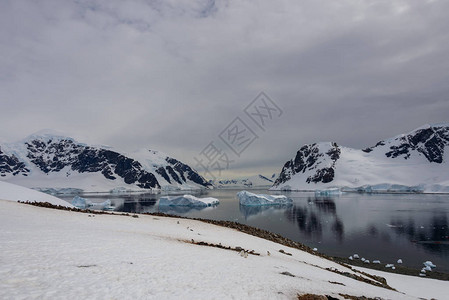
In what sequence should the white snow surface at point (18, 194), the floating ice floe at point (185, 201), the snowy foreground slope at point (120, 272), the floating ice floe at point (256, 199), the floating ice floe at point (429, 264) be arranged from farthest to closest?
1. the floating ice floe at point (185, 201)
2. the floating ice floe at point (256, 199)
3. the floating ice floe at point (429, 264)
4. the white snow surface at point (18, 194)
5. the snowy foreground slope at point (120, 272)

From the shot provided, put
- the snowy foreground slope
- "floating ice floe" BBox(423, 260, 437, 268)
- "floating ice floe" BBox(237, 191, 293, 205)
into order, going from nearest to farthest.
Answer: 1. the snowy foreground slope
2. "floating ice floe" BBox(423, 260, 437, 268)
3. "floating ice floe" BBox(237, 191, 293, 205)

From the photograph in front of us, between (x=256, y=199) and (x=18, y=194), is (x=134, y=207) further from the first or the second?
(x=18, y=194)

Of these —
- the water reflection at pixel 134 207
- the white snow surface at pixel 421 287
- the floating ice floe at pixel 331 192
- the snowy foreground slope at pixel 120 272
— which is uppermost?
the floating ice floe at pixel 331 192

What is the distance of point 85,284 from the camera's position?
20.2ft

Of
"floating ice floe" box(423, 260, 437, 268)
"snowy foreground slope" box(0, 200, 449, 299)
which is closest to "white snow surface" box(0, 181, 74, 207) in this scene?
"snowy foreground slope" box(0, 200, 449, 299)

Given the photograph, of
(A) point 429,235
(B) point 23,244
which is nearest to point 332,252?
(A) point 429,235

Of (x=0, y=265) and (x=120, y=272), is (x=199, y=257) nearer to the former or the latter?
(x=120, y=272)

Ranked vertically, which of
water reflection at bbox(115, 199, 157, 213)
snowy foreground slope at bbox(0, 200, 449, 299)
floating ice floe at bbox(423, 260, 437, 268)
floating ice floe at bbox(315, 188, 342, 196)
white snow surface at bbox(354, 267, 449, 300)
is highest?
floating ice floe at bbox(315, 188, 342, 196)

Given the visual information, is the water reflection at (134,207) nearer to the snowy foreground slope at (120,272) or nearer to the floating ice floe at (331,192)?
the snowy foreground slope at (120,272)

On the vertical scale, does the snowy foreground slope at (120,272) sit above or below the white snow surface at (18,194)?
below

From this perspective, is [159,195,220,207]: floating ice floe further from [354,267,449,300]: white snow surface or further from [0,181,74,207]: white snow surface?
[354,267,449,300]: white snow surface

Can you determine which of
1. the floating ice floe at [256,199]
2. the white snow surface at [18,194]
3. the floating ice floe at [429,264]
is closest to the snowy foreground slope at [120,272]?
the white snow surface at [18,194]

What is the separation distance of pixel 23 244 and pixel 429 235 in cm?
5203

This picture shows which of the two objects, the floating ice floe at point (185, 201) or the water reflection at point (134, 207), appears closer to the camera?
the water reflection at point (134, 207)
